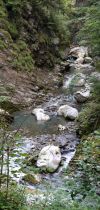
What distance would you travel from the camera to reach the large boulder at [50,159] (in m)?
7.23

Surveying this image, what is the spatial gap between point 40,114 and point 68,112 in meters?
0.88

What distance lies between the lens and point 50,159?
7.46 meters

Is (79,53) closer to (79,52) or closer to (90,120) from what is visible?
(79,52)

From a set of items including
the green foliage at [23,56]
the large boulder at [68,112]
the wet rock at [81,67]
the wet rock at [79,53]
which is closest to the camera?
the large boulder at [68,112]

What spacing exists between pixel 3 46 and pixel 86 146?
10.3 meters

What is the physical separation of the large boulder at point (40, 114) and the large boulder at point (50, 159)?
282 centimetres

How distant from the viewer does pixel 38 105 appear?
12.2 meters

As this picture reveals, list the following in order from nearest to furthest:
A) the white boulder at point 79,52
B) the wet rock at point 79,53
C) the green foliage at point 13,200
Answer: the green foliage at point 13,200 → the wet rock at point 79,53 → the white boulder at point 79,52

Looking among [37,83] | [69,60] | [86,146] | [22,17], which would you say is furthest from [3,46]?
[86,146]

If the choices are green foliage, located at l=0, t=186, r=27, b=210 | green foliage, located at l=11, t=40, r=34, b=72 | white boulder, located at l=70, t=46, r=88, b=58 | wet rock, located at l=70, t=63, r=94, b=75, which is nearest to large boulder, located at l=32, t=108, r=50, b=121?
green foliage, located at l=11, t=40, r=34, b=72

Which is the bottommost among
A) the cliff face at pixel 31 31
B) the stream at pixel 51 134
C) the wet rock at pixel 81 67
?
the stream at pixel 51 134

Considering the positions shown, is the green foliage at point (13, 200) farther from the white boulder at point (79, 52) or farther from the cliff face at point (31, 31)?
the white boulder at point (79, 52)

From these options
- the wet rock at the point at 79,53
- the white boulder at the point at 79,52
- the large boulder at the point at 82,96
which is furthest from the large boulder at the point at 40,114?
the white boulder at the point at 79,52

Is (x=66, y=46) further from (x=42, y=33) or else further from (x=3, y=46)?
(x=3, y=46)
